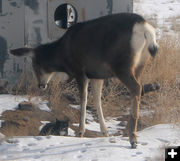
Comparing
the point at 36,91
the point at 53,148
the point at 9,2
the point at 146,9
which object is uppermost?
the point at 146,9

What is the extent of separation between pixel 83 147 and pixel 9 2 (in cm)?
445

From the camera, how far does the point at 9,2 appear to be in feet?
30.5

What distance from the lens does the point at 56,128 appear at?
23.7 ft

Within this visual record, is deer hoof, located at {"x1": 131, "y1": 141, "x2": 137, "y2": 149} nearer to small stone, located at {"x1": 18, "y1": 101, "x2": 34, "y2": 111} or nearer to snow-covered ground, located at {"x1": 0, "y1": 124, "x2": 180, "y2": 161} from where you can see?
snow-covered ground, located at {"x1": 0, "y1": 124, "x2": 180, "y2": 161}

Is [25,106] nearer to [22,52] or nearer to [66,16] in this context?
[22,52]

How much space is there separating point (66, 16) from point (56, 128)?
9.81 feet

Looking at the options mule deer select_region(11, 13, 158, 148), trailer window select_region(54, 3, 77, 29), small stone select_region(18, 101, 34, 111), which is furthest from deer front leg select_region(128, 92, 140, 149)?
trailer window select_region(54, 3, 77, 29)

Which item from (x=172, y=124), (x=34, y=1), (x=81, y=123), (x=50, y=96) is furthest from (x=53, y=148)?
(x=34, y=1)

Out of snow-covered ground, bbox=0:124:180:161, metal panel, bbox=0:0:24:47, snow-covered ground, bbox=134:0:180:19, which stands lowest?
snow-covered ground, bbox=0:124:180:161

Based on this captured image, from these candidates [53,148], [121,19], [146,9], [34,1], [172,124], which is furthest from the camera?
[146,9]

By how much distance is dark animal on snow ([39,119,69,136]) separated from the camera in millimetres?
7178

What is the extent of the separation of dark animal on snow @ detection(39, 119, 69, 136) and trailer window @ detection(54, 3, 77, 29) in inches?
109

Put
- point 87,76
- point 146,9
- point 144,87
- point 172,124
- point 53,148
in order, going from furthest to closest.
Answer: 1. point 146,9
2. point 144,87
3. point 172,124
4. point 87,76
5. point 53,148

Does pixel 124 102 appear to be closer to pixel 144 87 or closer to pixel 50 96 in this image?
pixel 144 87
